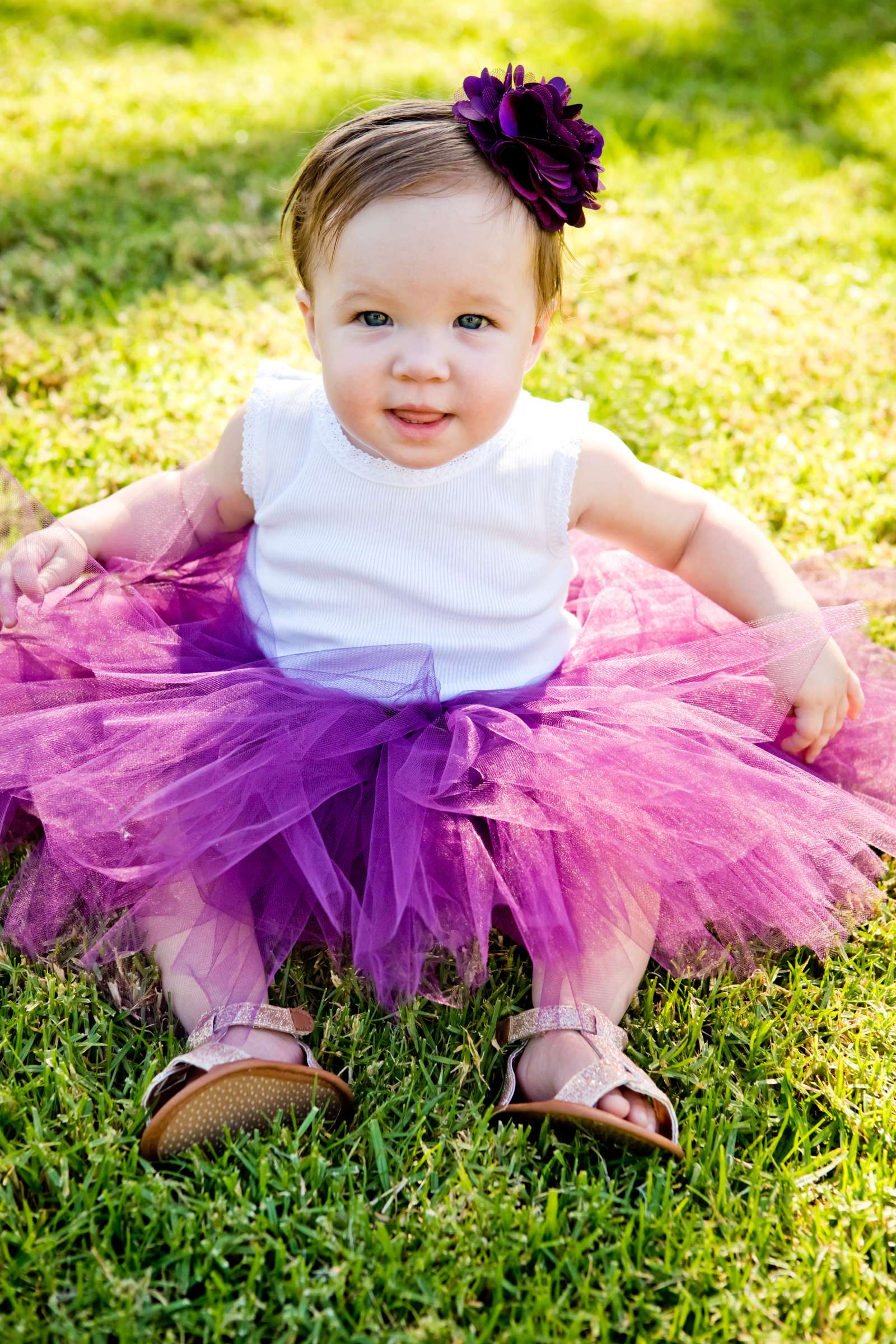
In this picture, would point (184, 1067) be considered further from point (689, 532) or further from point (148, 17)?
point (148, 17)

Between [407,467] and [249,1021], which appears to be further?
[407,467]

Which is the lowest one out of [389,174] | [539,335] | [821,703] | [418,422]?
[821,703]

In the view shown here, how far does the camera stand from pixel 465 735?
1.83 m

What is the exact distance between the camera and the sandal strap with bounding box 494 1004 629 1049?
169 cm

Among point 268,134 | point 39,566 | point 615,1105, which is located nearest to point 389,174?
point 39,566

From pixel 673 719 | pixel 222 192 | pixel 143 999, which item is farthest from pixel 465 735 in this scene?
pixel 222 192

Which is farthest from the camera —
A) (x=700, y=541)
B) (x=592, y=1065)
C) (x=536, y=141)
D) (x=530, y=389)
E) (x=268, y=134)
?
(x=268, y=134)

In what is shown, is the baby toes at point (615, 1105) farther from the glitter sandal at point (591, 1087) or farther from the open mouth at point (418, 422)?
the open mouth at point (418, 422)

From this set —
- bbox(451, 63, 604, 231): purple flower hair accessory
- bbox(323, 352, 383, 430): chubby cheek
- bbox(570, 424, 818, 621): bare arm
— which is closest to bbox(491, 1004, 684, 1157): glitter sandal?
bbox(570, 424, 818, 621): bare arm

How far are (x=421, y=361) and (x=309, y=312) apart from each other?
0.31 m

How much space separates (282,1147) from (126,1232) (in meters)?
0.21

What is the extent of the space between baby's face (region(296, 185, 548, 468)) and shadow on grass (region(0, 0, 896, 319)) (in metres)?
1.70

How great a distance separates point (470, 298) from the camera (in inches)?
71.2

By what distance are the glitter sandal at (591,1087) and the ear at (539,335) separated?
0.98 metres
